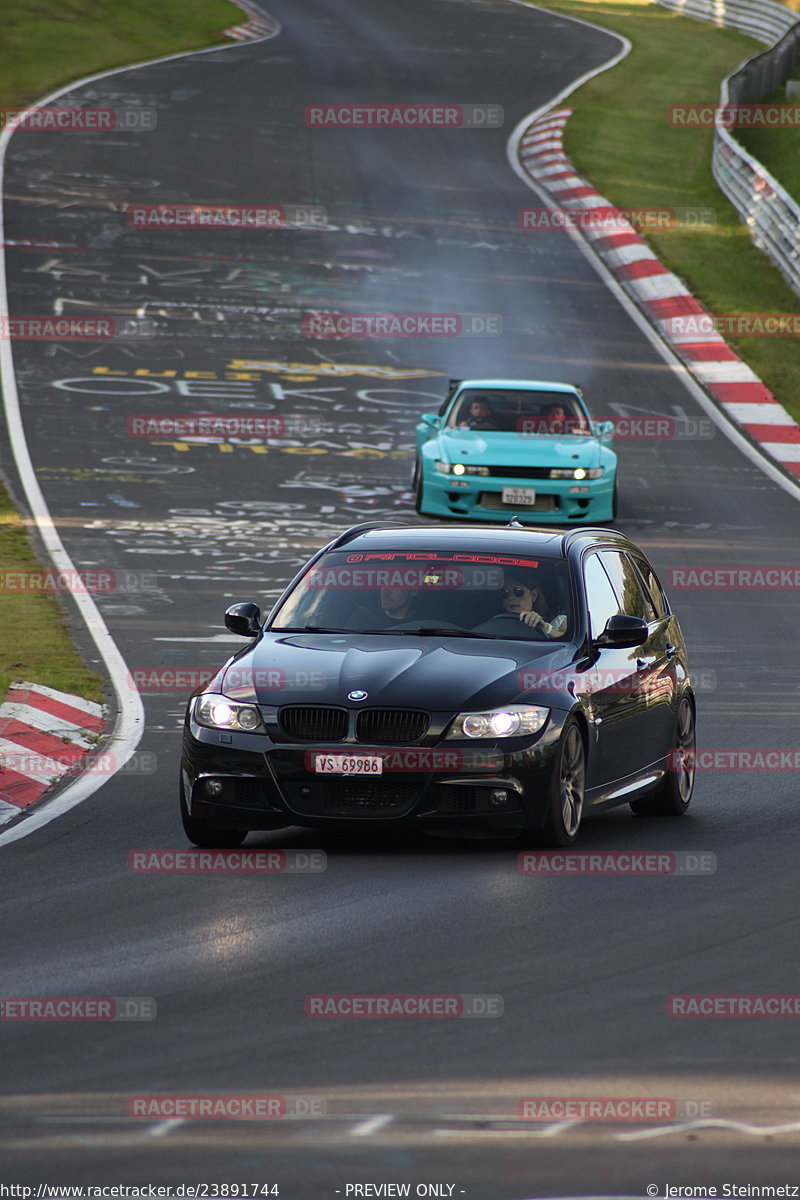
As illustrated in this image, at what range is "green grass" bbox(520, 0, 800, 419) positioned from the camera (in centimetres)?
3300

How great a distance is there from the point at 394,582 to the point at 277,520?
36.3 ft

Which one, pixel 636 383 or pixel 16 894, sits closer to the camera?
pixel 16 894

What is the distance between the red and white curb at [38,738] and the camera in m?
11.1

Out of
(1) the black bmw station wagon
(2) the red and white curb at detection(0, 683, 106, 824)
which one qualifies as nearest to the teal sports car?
(2) the red and white curb at detection(0, 683, 106, 824)

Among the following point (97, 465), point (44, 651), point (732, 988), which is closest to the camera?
point (732, 988)

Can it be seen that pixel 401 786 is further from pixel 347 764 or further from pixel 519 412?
pixel 519 412

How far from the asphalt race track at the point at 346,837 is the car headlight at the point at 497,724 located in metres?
0.62

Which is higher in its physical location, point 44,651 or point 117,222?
point 44,651

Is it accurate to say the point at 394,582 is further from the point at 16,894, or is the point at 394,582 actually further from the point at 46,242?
the point at 46,242

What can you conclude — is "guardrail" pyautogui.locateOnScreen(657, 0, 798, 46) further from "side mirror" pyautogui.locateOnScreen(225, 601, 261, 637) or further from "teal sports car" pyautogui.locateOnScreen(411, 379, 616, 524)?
"side mirror" pyautogui.locateOnScreen(225, 601, 261, 637)

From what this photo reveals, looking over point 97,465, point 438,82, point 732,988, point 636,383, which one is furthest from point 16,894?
point 438,82

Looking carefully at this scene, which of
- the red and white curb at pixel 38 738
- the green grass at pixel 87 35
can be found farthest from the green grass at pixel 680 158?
the red and white curb at pixel 38 738

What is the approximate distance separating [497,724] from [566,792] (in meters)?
0.58

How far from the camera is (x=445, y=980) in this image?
7.16 meters
